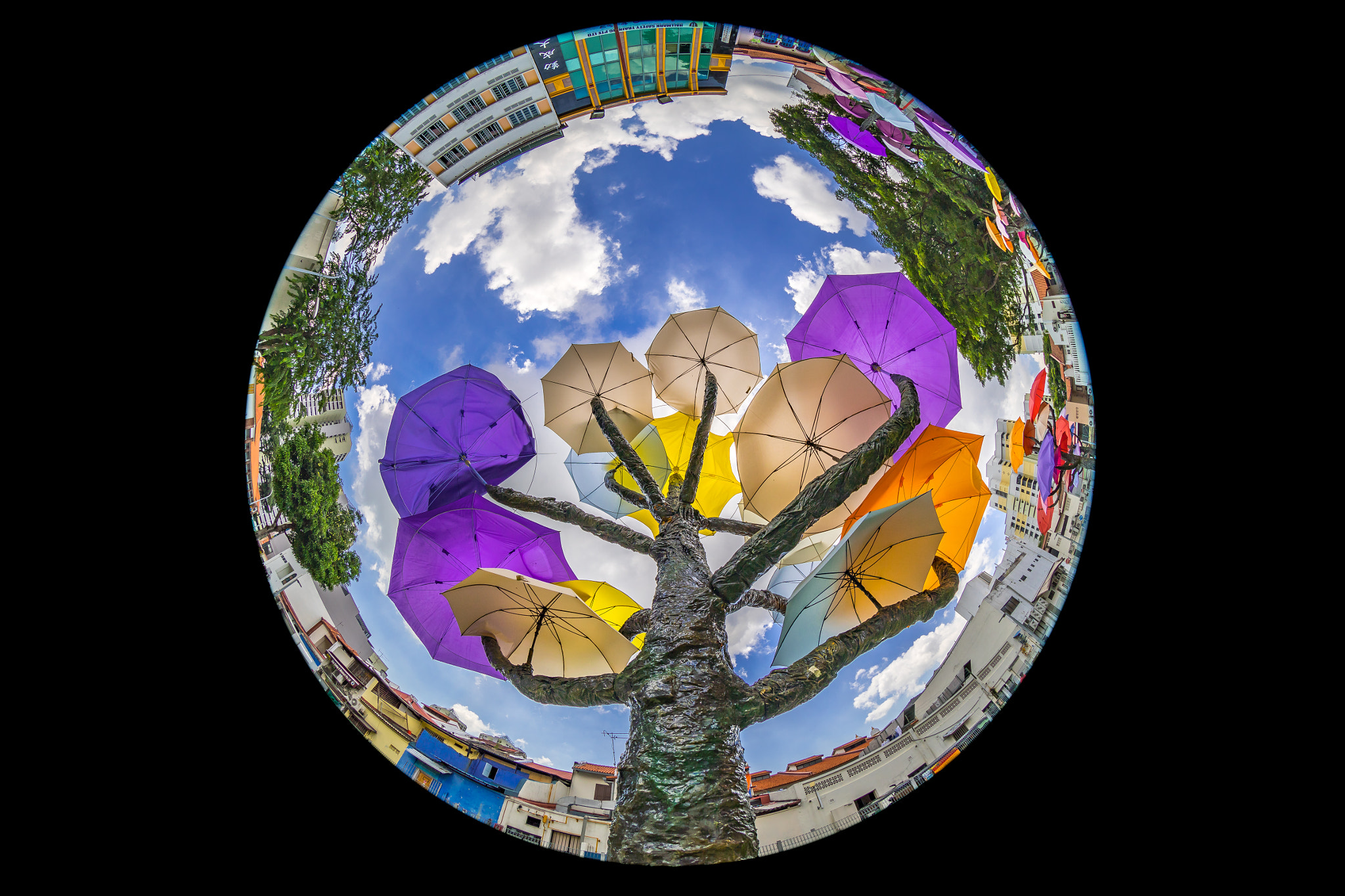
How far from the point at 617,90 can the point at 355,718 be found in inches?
209

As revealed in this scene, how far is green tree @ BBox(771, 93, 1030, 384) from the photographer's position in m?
5.66

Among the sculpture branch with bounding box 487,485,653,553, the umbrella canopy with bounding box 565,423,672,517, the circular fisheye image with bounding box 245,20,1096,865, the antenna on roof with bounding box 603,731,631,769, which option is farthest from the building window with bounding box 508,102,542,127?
the antenna on roof with bounding box 603,731,631,769

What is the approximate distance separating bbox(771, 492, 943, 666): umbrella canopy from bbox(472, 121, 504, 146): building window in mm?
4054

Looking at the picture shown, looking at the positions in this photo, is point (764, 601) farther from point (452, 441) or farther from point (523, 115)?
point (523, 115)

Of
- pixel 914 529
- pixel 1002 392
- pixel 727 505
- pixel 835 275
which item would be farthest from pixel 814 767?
pixel 835 275

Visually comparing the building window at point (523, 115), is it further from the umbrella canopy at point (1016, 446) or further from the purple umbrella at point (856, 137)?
the umbrella canopy at point (1016, 446)

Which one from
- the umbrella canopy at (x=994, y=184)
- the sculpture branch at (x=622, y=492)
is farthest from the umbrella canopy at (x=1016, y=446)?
the sculpture branch at (x=622, y=492)

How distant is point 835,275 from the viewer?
20.8 ft

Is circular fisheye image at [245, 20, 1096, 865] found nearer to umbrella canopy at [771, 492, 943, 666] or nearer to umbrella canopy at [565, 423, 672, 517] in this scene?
umbrella canopy at [771, 492, 943, 666]

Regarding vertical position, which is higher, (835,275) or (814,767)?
(835,275)

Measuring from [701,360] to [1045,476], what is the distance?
318 centimetres

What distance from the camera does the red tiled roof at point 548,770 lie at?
5223 mm

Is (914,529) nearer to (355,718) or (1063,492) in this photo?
(1063,492)

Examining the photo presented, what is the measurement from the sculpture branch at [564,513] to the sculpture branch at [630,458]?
0.32m
